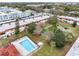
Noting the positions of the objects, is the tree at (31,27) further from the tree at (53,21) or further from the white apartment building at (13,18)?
the tree at (53,21)

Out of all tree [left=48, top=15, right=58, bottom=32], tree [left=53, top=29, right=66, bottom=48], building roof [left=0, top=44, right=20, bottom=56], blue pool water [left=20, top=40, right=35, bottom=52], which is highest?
tree [left=48, top=15, right=58, bottom=32]

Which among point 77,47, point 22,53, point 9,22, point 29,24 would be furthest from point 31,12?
point 77,47

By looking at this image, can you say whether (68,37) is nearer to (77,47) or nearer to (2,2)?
(77,47)

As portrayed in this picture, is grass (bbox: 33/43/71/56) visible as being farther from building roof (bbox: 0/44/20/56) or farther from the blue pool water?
building roof (bbox: 0/44/20/56)

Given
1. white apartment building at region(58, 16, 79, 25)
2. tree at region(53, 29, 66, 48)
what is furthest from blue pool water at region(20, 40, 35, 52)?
white apartment building at region(58, 16, 79, 25)

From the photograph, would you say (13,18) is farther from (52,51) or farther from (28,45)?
(52,51)

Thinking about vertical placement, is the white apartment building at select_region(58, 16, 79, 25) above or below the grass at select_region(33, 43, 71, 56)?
above

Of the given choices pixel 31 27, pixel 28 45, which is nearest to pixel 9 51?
pixel 28 45
